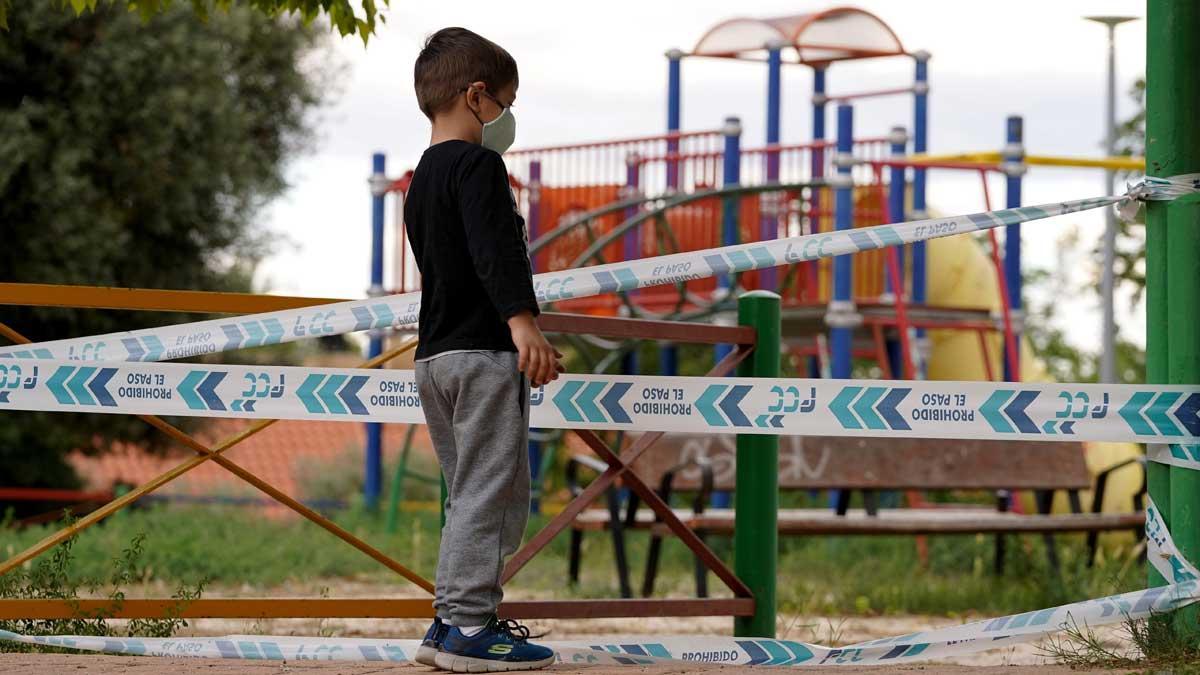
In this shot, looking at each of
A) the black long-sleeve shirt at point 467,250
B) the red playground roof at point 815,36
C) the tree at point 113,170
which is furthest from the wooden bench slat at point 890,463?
the tree at point 113,170

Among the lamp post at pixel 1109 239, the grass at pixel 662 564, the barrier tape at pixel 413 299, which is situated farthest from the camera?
the lamp post at pixel 1109 239

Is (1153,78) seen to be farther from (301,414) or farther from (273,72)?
(273,72)

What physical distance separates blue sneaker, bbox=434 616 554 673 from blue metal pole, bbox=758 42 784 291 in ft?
30.0

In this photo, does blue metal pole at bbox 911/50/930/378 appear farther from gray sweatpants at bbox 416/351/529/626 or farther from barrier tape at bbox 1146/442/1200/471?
gray sweatpants at bbox 416/351/529/626

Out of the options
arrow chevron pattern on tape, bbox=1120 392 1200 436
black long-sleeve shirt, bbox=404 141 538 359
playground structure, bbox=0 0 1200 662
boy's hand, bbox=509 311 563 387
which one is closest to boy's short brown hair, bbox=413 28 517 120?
black long-sleeve shirt, bbox=404 141 538 359

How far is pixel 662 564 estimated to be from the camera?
10797 mm

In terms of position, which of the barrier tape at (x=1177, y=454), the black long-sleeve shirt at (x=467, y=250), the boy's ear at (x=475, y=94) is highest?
the boy's ear at (x=475, y=94)

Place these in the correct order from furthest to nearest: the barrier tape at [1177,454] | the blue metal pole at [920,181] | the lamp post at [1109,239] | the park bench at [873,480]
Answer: the lamp post at [1109,239] → the blue metal pole at [920,181] → the park bench at [873,480] → the barrier tape at [1177,454]

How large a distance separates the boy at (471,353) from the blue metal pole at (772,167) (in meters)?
9.05

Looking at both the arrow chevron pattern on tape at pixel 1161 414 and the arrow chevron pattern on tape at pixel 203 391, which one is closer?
the arrow chevron pattern on tape at pixel 1161 414

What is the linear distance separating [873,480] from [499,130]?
5472mm

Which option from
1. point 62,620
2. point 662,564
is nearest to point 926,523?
point 662,564

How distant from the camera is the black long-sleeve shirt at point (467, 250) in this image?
3.92 metres

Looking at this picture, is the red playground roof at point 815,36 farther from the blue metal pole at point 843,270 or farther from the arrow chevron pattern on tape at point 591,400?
the arrow chevron pattern on tape at point 591,400
